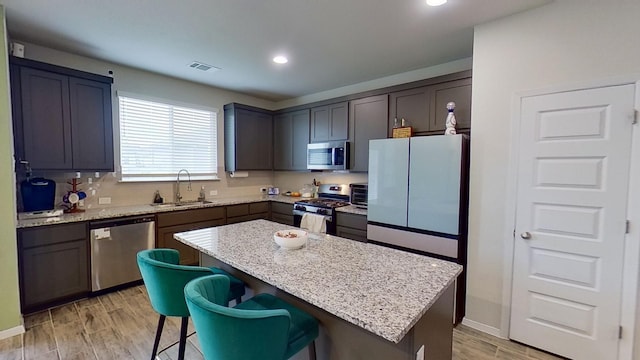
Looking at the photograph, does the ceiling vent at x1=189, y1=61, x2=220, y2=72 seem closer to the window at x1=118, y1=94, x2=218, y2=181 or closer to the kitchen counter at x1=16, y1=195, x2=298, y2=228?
the window at x1=118, y1=94, x2=218, y2=181

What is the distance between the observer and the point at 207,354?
1.18 metres

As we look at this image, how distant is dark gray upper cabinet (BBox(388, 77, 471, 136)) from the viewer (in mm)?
2869

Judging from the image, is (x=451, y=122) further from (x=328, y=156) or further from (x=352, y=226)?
(x=328, y=156)

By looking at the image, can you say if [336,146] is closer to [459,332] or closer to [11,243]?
[459,332]

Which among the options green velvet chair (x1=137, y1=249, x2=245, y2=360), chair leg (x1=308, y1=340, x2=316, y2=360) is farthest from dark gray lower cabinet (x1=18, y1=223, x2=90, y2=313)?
chair leg (x1=308, y1=340, x2=316, y2=360)

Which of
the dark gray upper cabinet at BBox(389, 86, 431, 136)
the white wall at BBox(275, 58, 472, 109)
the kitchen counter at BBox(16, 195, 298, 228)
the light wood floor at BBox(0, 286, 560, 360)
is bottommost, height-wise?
the light wood floor at BBox(0, 286, 560, 360)

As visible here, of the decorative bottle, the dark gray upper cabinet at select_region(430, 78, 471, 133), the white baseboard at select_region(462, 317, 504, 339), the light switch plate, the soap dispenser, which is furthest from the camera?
the soap dispenser

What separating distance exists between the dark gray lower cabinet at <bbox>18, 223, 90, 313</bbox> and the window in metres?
1.05

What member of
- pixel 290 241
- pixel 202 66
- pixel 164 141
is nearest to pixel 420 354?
pixel 290 241

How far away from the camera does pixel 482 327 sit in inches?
98.3

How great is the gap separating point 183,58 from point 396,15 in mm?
2403

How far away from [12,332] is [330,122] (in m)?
3.90

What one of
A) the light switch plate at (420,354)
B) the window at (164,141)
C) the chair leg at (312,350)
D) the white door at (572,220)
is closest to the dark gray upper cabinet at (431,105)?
the white door at (572,220)

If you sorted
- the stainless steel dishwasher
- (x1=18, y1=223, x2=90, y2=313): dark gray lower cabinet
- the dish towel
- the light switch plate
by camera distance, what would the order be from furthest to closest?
Answer: the dish towel → the stainless steel dishwasher → (x1=18, y1=223, x2=90, y2=313): dark gray lower cabinet → the light switch plate
